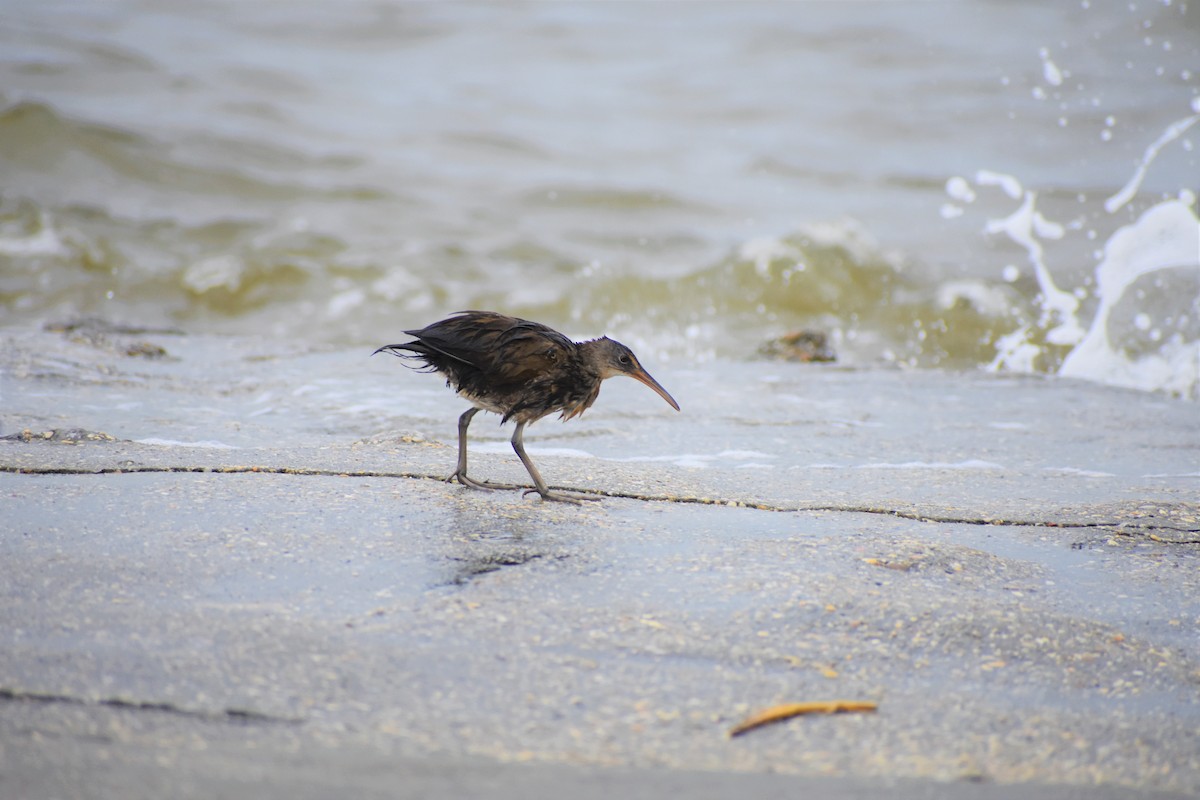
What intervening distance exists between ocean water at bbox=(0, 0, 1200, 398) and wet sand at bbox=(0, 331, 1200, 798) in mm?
4424

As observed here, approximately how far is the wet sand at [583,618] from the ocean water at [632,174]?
4424 mm

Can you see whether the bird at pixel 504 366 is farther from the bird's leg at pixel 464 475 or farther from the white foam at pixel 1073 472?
the white foam at pixel 1073 472

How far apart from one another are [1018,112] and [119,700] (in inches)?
656

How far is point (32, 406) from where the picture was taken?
5820mm

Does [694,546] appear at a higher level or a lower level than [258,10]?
lower

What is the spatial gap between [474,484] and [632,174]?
1302 cm

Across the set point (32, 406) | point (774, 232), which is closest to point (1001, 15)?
point (774, 232)

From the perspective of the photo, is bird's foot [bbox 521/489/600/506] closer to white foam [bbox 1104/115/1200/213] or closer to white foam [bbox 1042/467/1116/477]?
white foam [bbox 1042/467/1116/477]

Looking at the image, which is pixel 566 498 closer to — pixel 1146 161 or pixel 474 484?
pixel 474 484

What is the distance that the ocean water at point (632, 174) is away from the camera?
40.1ft

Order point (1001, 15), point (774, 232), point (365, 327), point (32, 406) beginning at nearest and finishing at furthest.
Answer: point (32, 406), point (365, 327), point (774, 232), point (1001, 15)

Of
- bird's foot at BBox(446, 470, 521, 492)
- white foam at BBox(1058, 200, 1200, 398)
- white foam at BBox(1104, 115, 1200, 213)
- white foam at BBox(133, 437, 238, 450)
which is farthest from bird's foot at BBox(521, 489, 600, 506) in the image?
white foam at BBox(1104, 115, 1200, 213)

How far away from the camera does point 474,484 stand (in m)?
4.54

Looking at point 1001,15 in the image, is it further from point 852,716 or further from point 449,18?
point 852,716
